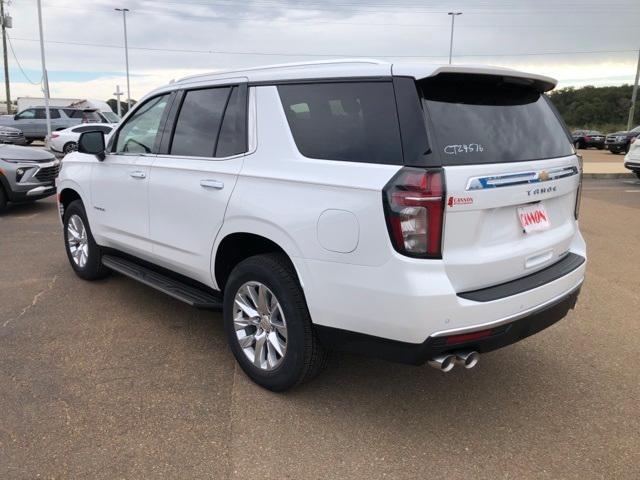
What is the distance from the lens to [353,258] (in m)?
2.60

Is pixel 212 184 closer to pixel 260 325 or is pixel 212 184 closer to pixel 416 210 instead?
pixel 260 325

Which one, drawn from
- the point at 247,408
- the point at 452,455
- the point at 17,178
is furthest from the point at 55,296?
the point at 17,178

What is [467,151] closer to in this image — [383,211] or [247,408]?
[383,211]

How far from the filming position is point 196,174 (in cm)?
355

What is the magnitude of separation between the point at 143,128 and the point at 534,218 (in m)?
3.04

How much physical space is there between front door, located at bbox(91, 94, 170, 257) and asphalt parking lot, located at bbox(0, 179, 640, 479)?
670 mm

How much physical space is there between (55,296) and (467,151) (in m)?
3.97

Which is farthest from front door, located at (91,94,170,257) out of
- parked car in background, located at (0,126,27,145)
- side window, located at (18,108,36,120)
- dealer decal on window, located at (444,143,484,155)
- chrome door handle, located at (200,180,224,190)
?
side window, located at (18,108,36,120)

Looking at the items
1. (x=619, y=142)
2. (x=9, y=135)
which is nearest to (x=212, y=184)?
(x=9, y=135)

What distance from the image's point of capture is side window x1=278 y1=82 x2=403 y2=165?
103 inches

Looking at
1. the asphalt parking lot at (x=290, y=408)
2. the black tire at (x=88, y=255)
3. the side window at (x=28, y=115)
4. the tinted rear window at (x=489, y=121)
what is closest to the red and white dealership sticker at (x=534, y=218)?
the tinted rear window at (x=489, y=121)

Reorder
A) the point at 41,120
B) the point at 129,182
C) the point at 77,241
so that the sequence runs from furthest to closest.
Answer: the point at 41,120
the point at 77,241
the point at 129,182

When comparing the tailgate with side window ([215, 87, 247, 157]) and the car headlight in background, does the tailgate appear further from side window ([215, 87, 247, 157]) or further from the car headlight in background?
the car headlight in background

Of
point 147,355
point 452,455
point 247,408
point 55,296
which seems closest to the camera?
point 452,455
